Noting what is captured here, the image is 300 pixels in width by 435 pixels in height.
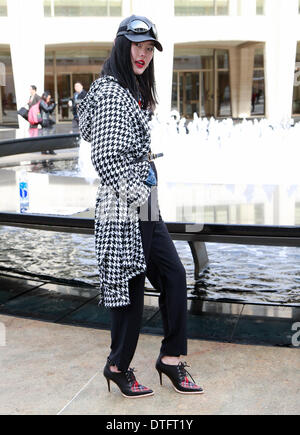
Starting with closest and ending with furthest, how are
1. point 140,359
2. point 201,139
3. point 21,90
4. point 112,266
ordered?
point 112,266 → point 140,359 → point 201,139 → point 21,90

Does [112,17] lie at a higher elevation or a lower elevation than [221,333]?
higher

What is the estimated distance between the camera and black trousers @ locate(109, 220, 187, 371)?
3035 millimetres

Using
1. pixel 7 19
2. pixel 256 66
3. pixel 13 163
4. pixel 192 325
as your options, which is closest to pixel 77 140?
pixel 13 163

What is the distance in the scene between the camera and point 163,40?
94.7ft

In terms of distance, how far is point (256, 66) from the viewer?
36.9 meters

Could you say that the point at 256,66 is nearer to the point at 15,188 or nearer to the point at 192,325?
the point at 15,188

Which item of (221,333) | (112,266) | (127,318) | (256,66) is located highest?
(256,66)

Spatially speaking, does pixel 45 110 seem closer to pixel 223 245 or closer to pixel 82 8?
pixel 223 245

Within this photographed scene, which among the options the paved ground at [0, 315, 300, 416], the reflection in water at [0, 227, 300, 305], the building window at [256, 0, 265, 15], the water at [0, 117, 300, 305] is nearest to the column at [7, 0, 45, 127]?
the building window at [256, 0, 265, 15]

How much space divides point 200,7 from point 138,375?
104 ft

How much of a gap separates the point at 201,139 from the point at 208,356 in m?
8.77

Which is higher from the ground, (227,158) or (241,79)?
(241,79)

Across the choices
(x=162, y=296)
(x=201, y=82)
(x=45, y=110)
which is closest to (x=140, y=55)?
(x=162, y=296)

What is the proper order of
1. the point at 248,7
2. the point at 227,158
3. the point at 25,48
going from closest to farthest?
the point at 227,158, the point at 25,48, the point at 248,7
